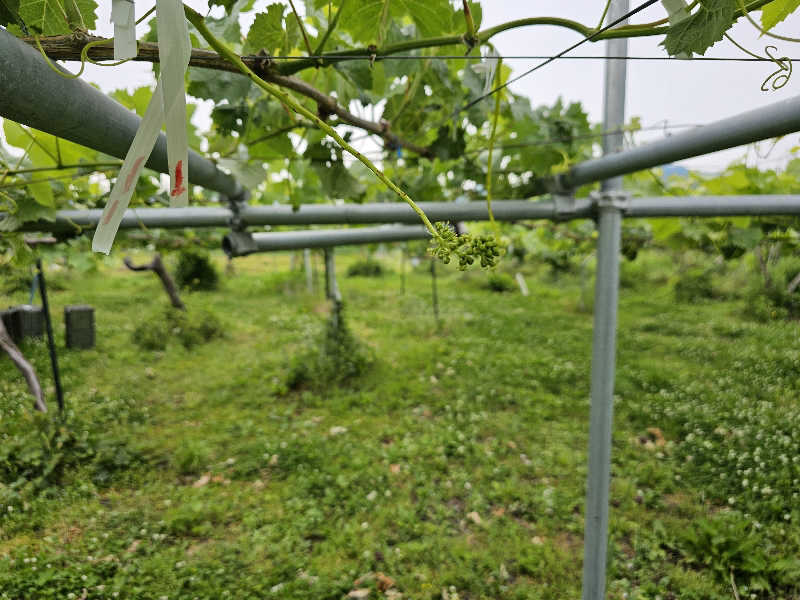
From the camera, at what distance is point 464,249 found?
600mm

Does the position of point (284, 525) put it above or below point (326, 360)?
below

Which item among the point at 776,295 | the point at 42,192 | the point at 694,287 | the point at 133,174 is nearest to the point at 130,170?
the point at 133,174

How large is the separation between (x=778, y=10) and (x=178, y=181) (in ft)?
3.00

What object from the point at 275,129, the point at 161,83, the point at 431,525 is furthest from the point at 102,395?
the point at 161,83

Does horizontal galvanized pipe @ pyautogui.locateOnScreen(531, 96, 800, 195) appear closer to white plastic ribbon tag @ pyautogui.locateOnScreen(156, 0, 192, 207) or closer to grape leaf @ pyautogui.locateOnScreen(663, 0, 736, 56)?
grape leaf @ pyautogui.locateOnScreen(663, 0, 736, 56)

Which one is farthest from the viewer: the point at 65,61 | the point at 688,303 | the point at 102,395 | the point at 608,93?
the point at 688,303

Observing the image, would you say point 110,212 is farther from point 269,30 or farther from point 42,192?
point 42,192

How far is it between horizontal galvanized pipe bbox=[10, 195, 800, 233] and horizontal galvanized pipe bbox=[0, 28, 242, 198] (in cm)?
101

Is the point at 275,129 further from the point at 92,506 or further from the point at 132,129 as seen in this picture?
the point at 92,506

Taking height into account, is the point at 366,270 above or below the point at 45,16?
below

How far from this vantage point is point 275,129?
162cm

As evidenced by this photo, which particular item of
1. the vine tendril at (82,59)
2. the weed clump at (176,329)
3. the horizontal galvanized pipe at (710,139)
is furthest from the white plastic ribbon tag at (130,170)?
the weed clump at (176,329)

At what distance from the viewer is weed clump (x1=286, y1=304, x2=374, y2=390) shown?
15.8ft

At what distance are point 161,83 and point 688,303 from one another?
10251mm
